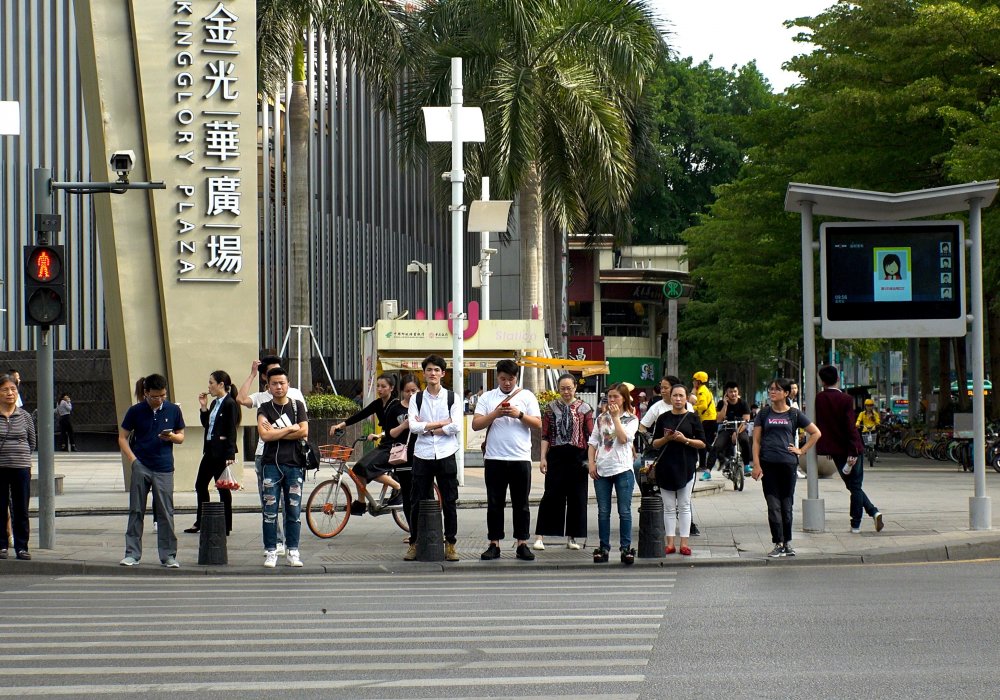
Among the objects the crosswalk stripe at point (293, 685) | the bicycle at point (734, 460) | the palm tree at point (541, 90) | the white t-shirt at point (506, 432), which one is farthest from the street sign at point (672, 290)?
the crosswalk stripe at point (293, 685)

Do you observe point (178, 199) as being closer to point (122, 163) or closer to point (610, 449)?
point (122, 163)

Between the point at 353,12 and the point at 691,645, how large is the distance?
27.2 m

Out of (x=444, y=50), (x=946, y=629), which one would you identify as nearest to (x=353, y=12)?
(x=444, y=50)

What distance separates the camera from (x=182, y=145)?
22453 millimetres

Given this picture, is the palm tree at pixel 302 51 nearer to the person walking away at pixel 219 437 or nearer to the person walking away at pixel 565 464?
the person walking away at pixel 219 437

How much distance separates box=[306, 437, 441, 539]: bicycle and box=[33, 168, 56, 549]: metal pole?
9.02ft

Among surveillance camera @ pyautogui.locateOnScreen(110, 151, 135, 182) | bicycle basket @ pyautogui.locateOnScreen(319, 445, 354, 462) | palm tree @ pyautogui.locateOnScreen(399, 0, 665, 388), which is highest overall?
palm tree @ pyautogui.locateOnScreen(399, 0, 665, 388)

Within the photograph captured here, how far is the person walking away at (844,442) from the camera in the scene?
1521 centimetres

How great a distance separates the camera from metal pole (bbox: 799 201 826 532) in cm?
1531

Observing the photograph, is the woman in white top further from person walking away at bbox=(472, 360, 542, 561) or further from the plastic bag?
the plastic bag

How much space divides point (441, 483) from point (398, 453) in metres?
1.39

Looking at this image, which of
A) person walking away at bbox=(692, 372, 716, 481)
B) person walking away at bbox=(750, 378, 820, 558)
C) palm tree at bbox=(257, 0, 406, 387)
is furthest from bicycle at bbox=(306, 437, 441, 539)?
palm tree at bbox=(257, 0, 406, 387)

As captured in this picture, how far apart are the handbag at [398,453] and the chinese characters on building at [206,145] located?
8.68 meters

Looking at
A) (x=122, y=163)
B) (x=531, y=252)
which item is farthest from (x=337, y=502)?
(x=531, y=252)
